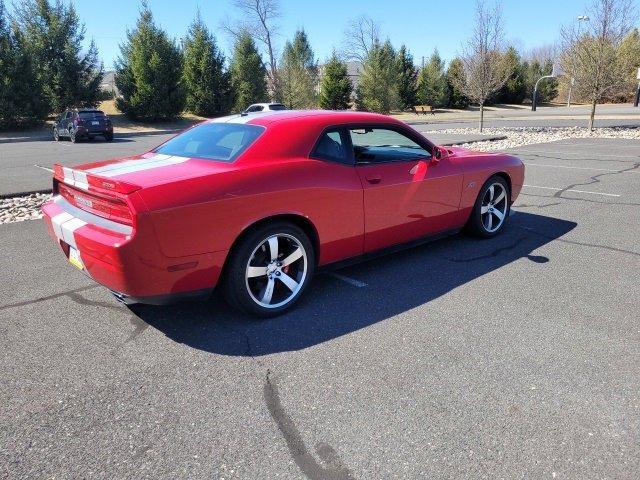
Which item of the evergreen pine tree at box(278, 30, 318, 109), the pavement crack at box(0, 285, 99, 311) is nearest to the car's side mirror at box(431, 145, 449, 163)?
the pavement crack at box(0, 285, 99, 311)

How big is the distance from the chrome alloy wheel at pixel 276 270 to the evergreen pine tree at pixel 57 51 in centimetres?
2980

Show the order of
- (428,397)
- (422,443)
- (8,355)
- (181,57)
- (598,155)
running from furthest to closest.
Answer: (181,57) < (598,155) < (8,355) < (428,397) < (422,443)

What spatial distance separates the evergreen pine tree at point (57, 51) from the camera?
28.0 metres

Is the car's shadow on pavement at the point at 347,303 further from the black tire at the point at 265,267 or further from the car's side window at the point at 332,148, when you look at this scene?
the car's side window at the point at 332,148

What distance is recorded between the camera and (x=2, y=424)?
96.2 inches

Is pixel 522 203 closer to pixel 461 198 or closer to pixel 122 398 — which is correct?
pixel 461 198

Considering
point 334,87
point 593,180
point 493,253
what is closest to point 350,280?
point 493,253

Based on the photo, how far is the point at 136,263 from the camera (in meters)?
2.89

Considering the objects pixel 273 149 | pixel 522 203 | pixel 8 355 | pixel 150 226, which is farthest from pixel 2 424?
pixel 522 203

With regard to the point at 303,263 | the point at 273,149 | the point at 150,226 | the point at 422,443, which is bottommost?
the point at 422,443

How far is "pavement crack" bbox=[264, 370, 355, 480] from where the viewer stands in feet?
6.88

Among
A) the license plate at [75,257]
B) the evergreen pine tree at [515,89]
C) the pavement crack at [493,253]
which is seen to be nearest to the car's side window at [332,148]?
the pavement crack at [493,253]

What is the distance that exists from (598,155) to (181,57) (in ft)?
85.2

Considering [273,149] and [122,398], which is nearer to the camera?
[122,398]
